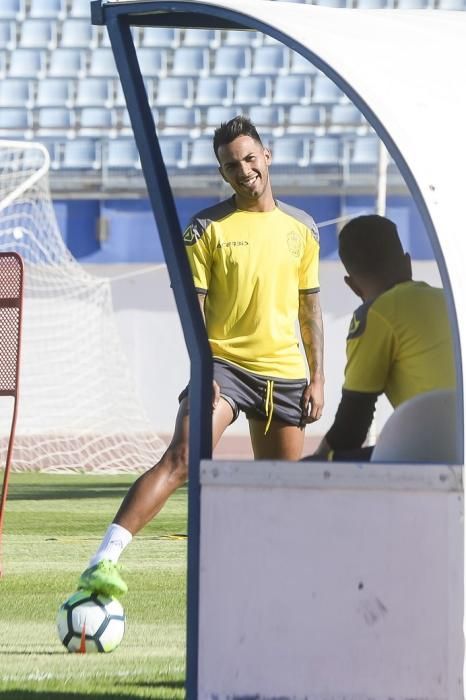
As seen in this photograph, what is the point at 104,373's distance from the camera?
15.5 m

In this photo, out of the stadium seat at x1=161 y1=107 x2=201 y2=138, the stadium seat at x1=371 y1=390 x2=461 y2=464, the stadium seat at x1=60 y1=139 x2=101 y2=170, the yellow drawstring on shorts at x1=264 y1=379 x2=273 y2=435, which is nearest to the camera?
the stadium seat at x1=371 y1=390 x2=461 y2=464

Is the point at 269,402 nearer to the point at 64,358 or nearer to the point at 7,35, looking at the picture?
the point at 64,358

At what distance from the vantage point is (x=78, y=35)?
67.4ft

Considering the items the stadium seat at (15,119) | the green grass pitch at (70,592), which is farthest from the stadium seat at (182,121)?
the green grass pitch at (70,592)

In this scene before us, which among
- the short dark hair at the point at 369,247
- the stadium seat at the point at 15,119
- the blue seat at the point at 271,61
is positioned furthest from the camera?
the blue seat at the point at 271,61

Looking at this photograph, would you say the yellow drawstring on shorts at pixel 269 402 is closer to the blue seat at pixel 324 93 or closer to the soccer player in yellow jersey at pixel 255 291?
the soccer player in yellow jersey at pixel 255 291

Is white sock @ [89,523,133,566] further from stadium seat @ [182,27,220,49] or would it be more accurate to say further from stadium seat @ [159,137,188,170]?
stadium seat @ [182,27,220,49]

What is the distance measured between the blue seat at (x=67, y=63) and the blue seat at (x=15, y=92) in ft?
1.45

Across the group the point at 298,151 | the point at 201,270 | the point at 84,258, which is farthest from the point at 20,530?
the point at 298,151

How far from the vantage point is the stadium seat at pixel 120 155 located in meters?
18.0

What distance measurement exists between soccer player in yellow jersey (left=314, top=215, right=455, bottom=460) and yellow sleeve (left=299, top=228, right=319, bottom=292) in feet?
4.52

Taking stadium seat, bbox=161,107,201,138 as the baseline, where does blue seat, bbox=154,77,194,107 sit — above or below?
above

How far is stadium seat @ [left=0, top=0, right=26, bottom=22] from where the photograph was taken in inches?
810

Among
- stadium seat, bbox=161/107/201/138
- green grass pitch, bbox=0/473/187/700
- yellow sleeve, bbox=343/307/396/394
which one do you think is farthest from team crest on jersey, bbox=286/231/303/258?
stadium seat, bbox=161/107/201/138
